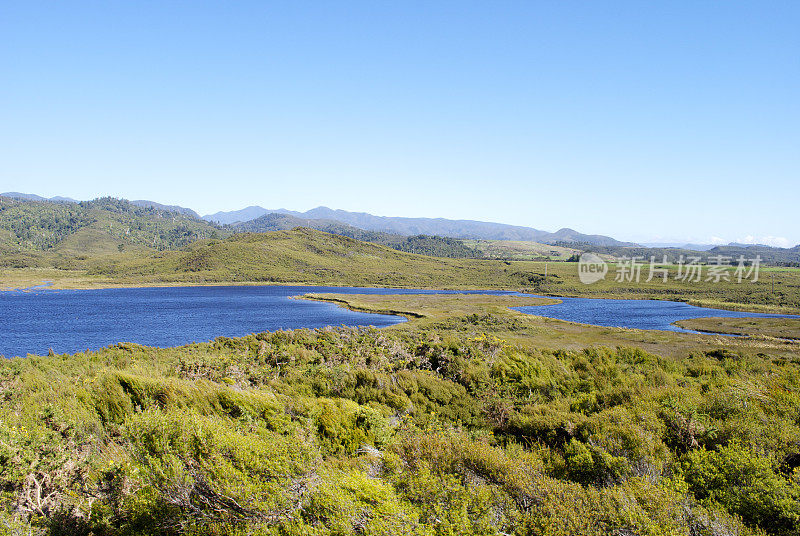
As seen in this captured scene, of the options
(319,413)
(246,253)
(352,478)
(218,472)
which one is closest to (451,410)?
(319,413)

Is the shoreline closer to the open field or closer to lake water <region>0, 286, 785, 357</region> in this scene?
lake water <region>0, 286, 785, 357</region>

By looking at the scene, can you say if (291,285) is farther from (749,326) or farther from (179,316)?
(749,326)

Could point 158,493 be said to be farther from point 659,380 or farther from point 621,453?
point 659,380

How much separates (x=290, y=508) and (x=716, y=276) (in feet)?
535

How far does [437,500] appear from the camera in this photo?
6.07m

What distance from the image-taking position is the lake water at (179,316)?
46.2 m

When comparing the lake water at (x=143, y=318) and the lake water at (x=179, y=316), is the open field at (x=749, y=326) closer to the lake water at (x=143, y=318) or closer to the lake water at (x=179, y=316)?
the lake water at (x=179, y=316)

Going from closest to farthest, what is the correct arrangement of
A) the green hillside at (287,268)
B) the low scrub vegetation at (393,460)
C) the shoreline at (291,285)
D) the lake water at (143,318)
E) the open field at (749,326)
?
the low scrub vegetation at (393,460), the lake water at (143,318), the open field at (749,326), the shoreline at (291,285), the green hillside at (287,268)

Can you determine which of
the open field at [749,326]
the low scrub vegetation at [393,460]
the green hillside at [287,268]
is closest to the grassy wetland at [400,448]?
the low scrub vegetation at [393,460]

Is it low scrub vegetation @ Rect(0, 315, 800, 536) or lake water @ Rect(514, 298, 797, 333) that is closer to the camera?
low scrub vegetation @ Rect(0, 315, 800, 536)

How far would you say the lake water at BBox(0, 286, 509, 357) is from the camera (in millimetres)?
45125

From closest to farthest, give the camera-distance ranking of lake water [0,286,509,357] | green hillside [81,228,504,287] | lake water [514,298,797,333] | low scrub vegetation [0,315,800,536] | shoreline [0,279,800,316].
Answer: low scrub vegetation [0,315,800,536] → lake water [0,286,509,357] → lake water [514,298,797,333] → shoreline [0,279,800,316] → green hillside [81,228,504,287]

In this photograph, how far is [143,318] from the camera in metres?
61.8

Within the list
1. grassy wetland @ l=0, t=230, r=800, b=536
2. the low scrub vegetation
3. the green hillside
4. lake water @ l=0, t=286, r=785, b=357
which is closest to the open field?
lake water @ l=0, t=286, r=785, b=357
